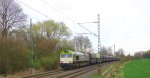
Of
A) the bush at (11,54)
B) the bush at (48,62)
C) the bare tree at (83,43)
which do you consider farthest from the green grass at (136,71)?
the bare tree at (83,43)

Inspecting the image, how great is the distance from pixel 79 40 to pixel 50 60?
7275 cm

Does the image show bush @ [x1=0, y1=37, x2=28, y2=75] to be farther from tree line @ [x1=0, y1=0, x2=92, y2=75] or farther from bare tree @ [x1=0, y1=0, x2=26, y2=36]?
bare tree @ [x1=0, y1=0, x2=26, y2=36]

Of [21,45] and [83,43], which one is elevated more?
[83,43]

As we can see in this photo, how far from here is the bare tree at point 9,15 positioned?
5341 centimetres

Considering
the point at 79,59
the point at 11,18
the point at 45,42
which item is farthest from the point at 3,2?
the point at 79,59

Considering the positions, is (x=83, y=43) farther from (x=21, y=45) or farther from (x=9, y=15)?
(x=21, y=45)

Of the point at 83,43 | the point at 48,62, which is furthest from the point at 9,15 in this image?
the point at 83,43

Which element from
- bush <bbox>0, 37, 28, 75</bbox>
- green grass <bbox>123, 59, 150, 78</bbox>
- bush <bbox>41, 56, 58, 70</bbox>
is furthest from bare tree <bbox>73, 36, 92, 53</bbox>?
bush <bbox>0, 37, 28, 75</bbox>

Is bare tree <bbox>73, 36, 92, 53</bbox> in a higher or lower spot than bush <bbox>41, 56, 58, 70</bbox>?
higher

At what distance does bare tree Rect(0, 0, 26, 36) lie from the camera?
175 feet

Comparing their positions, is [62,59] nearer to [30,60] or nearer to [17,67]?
[30,60]

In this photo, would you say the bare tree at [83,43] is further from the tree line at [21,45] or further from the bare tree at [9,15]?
the bare tree at [9,15]

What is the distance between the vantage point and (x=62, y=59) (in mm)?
46938

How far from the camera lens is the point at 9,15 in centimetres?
5456
